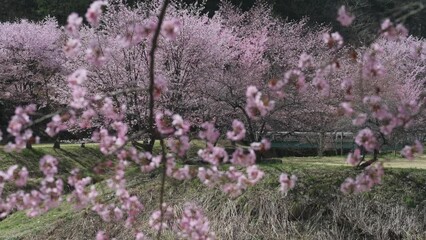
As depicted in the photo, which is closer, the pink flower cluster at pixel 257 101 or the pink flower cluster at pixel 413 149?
the pink flower cluster at pixel 257 101

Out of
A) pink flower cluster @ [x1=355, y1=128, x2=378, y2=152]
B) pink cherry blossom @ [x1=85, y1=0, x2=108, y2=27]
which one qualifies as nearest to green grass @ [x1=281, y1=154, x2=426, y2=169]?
pink flower cluster @ [x1=355, y1=128, x2=378, y2=152]

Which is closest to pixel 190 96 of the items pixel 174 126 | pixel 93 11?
pixel 174 126

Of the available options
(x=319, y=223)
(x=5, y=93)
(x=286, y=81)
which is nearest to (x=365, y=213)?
(x=319, y=223)

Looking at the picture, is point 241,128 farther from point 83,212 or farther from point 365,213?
point 83,212

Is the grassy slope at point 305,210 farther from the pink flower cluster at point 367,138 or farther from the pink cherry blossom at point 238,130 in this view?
the pink cherry blossom at point 238,130

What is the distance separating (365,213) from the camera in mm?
7812

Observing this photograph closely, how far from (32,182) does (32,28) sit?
10.6 metres

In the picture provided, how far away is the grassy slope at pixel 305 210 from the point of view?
25.2 ft

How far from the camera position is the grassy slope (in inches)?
→ 303

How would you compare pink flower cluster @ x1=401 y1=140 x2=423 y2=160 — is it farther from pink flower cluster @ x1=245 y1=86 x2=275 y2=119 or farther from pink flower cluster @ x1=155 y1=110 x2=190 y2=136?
pink flower cluster @ x1=155 y1=110 x2=190 y2=136

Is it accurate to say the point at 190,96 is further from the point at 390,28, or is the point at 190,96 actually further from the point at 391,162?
the point at 390,28

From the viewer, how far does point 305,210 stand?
8102mm

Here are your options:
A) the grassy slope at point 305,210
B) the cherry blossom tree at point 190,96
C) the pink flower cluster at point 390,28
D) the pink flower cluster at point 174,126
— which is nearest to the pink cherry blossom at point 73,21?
the cherry blossom tree at point 190,96

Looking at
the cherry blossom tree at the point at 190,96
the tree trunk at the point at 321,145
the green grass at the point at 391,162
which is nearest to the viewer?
the cherry blossom tree at the point at 190,96
